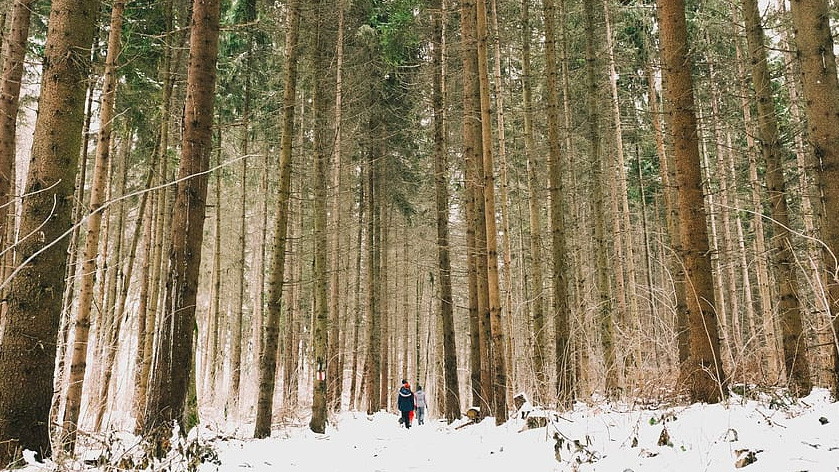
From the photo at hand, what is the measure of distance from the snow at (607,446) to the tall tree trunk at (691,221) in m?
0.46

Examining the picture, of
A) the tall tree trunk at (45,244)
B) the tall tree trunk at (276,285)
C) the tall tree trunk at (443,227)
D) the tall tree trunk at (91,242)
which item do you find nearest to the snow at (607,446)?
the tall tree trunk at (45,244)

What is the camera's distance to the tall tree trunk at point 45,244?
409 cm

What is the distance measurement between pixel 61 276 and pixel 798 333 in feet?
27.6

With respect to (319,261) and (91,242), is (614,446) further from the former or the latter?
(319,261)

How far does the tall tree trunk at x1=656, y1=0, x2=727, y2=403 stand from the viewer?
5.71 meters

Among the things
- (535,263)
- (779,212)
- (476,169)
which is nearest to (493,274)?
(535,263)

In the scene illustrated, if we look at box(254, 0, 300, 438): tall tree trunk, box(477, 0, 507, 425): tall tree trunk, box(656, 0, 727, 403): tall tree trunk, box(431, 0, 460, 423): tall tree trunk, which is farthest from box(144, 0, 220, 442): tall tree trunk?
box(431, 0, 460, 423): tall tree trunk

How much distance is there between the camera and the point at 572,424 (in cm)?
592

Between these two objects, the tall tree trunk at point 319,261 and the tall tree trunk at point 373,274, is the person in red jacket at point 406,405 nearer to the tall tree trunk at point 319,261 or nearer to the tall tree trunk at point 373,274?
the tall tree trunk at point 373,274

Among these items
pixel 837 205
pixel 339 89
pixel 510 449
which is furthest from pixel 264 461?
pixel 339 89

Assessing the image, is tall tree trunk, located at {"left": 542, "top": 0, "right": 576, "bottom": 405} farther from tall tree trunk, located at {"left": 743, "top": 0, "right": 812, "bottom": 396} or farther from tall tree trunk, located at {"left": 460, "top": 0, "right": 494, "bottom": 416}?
tall tree trunk, located at {"left": 743, "top": 0, "right": 812, "bottom": 396}

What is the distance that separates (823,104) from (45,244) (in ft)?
23.4

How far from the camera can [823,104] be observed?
5195mm

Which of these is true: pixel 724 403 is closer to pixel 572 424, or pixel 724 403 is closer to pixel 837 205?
pixel 572 424
